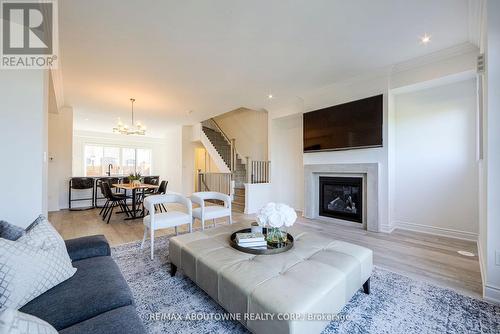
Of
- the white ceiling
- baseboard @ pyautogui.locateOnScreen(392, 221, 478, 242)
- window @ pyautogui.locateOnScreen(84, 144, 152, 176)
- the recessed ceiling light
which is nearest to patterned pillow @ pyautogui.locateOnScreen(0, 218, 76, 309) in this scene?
the white ceiling

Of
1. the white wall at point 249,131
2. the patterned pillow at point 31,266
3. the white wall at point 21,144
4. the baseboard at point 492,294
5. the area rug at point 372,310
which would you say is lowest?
the area rug at point 372,310

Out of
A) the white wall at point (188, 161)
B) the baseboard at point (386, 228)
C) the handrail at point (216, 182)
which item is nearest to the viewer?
the baseboard at point (386, 228)

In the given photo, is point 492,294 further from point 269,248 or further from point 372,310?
point 269,248

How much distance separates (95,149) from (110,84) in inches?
275

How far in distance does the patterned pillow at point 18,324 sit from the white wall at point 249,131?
620 centimetres

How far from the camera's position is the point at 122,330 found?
37.3 inches

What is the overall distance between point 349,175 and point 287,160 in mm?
1876

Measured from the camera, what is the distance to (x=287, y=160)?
5891 millimetres

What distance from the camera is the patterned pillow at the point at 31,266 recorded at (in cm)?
107

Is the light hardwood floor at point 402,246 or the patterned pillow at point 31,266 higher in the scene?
the patterned pillow at point 31,266

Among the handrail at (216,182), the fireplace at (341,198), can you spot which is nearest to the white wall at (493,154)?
the fireplace at (341,198)

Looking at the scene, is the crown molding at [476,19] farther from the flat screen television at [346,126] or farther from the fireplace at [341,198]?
the fireplace at [341,198]

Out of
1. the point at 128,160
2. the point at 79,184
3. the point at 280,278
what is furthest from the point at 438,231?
the point at 128,160

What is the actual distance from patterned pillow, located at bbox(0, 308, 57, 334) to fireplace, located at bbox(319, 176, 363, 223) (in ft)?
14.6
